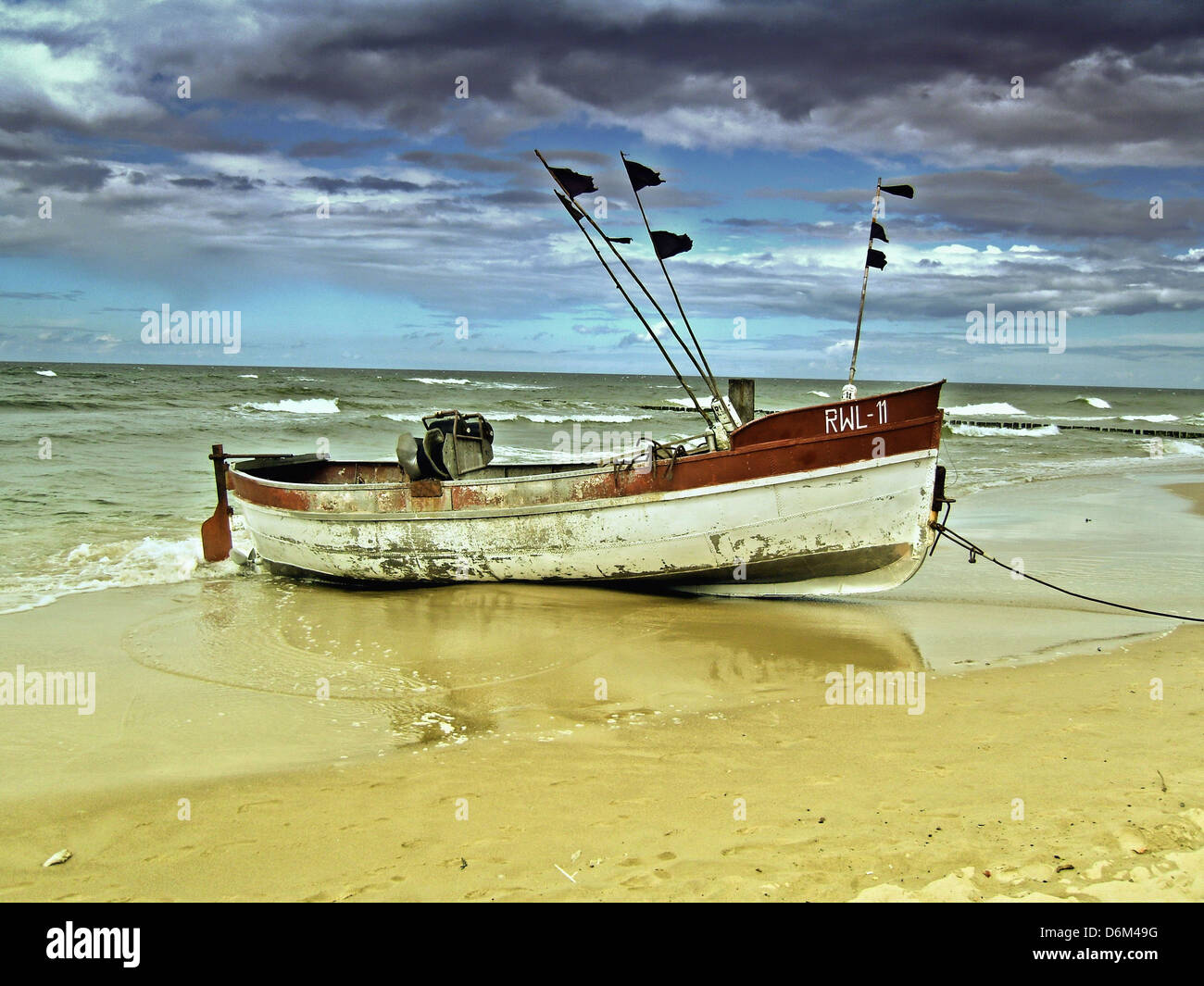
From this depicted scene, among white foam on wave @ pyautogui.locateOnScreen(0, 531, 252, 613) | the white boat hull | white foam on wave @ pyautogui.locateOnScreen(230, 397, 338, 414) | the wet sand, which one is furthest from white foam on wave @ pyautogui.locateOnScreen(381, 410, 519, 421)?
the wet sand

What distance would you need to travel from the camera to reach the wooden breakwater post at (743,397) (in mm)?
9312

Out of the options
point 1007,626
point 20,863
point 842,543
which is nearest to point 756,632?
point 842,543

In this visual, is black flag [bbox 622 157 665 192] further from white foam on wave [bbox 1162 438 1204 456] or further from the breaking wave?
the breaking wave

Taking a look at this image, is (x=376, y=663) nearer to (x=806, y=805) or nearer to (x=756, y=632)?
(x=756, y=632)

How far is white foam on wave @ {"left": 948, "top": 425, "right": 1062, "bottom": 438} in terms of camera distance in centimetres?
3765

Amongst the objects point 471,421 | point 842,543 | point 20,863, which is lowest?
point 20,863

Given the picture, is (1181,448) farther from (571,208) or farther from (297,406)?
(297,406)

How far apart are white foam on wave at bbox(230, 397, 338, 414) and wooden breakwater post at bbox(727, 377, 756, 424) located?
3489cm

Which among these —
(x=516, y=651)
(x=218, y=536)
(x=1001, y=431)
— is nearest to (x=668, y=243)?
(x=516, y=651)

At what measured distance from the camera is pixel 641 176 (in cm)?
877

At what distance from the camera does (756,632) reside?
7715mm

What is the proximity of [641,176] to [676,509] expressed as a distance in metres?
3.35
